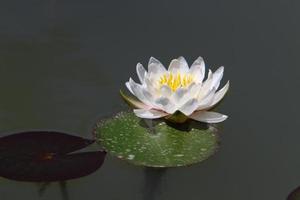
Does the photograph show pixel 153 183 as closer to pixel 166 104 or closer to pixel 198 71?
pixel 166 104

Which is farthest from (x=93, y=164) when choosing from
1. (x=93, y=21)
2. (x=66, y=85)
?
(x=93, y=21)

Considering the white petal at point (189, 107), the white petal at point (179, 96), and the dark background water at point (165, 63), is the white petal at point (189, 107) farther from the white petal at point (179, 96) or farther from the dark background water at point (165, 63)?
the dark background water at point (165, 63)

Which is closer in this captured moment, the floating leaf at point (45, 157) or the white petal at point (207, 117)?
the floating leaf at point (45, 157)

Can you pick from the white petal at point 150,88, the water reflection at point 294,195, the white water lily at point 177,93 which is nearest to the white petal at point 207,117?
the white water lily at point 177,93

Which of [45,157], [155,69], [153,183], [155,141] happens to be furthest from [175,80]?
[45,157]

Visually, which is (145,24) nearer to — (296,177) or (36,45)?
(36,45)

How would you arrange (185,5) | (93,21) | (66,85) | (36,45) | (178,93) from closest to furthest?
(178,93) < (66,85) < (36,45) < (93,21) < (185,5)

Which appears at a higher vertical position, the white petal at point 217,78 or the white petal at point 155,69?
the white petal at point 155,69
